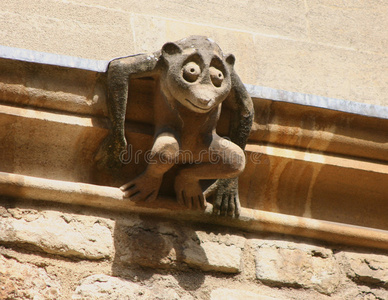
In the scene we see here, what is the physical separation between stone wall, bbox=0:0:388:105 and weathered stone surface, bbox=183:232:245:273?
661mm

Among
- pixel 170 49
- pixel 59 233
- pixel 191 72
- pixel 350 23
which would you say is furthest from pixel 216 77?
pixel 350 23

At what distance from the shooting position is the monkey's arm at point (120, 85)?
2.50 m

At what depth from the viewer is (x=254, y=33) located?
3.04m

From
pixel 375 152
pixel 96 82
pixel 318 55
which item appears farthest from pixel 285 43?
pixel 96 82

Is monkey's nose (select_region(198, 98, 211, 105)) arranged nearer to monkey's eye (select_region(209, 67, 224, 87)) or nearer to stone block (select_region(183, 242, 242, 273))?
monkey's eye (select_region(209, 67, 224, 87))

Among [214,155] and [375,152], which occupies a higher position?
[375,152]

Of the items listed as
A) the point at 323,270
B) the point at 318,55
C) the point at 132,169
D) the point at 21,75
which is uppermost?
the point at 318,55

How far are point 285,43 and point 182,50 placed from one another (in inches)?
29.0

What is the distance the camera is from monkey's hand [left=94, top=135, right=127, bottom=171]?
2535mm

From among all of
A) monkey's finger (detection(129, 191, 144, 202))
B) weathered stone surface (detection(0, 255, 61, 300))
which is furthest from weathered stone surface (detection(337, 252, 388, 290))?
weathered stone surface (detection(0, 255, 61, 300))

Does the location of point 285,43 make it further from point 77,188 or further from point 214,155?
point 77,188

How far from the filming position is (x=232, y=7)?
3104mm

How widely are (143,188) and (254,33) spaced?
912mm

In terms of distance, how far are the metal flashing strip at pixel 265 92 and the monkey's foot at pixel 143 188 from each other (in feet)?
1.33
